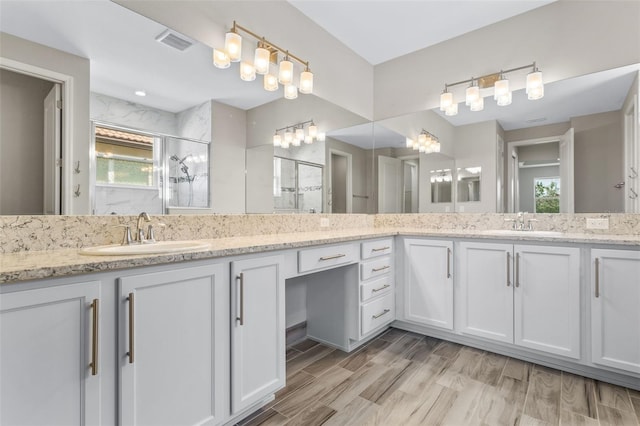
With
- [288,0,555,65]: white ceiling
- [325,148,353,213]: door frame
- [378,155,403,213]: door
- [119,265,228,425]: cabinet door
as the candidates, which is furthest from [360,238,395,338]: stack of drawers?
[288,0,555,65]: white ceiling

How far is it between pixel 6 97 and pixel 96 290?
3.14ft

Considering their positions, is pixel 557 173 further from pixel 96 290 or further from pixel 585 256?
pixel 96 290

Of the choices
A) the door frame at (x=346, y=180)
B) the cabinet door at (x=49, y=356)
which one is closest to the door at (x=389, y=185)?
the door frame at (x=346, y=180)

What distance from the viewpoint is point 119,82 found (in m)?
1.60

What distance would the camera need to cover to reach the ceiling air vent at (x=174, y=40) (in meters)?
1.77

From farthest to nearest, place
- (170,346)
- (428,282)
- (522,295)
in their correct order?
(428,282)
(522,295)
(170,346)

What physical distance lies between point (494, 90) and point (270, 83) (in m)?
1.91

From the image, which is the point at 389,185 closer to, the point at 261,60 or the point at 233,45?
the point at 261,60

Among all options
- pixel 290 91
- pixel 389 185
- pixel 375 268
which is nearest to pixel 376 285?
pixel 375 268

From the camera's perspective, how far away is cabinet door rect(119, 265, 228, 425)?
3.60 ft

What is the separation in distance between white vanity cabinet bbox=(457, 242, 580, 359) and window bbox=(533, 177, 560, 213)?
0.65 metres

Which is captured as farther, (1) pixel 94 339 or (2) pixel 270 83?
(2) pixel 270 83

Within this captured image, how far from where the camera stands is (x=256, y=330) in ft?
5.02

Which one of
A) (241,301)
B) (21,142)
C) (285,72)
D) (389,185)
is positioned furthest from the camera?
(389,185)
